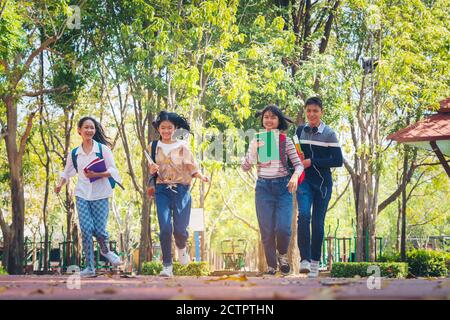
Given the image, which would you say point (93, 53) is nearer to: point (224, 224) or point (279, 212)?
point (279, 212)

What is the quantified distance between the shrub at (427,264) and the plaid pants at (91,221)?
1162 cm

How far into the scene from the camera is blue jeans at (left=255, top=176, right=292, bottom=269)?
30.4ft

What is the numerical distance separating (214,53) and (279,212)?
8488 millimetres

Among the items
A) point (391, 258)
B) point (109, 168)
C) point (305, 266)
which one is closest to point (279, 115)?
point (305, 266)

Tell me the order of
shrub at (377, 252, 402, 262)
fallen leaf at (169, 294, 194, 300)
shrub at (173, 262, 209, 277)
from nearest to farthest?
fallen leaf at (169, 294, 194, 300) → shrub at (173, 262, 209, 277) → shrub at (377, 252, 402, 262)

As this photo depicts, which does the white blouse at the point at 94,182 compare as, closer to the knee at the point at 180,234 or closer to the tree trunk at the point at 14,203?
the knee at the point at 180,234

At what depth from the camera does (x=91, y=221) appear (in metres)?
9.55

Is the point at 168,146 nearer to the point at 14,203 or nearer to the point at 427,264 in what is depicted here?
the point at 427,264

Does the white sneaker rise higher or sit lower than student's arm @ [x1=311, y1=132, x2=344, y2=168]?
lower

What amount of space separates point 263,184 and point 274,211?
12.9 inches

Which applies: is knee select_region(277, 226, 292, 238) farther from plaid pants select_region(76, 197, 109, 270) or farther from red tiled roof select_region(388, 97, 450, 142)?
red tiled roof select_region(388, 97, 450, 142)

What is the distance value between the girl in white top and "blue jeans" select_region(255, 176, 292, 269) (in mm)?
1626

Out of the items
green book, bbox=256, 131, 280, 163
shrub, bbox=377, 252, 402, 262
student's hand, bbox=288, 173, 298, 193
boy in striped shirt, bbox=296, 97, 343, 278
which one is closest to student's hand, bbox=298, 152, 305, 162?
boy in striped shirt, bbox=296, 97, 343, 278
